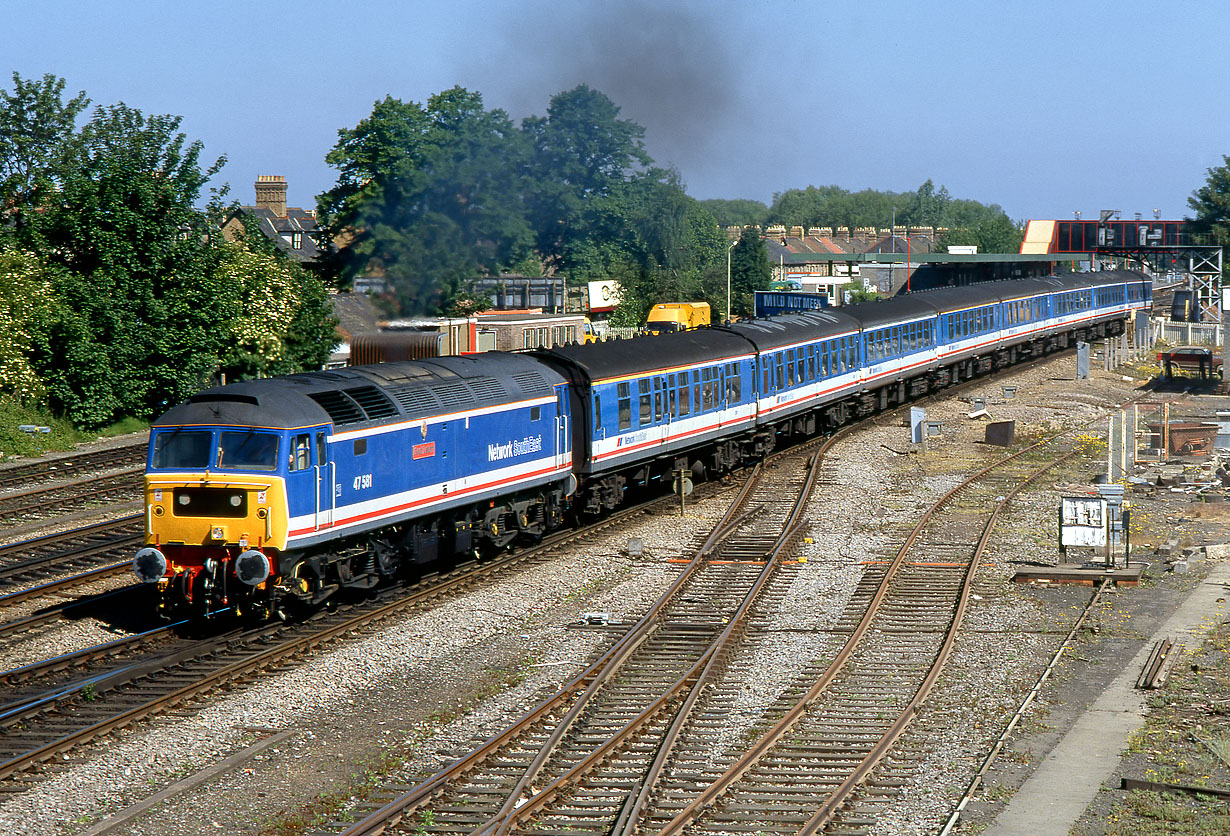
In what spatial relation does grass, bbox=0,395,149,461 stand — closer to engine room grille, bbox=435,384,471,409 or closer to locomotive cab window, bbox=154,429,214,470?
engine room grille, bbox=435,384,471,409

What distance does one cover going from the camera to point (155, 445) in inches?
696

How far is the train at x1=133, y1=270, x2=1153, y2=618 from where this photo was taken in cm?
→ 1725

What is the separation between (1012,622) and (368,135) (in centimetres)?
5374

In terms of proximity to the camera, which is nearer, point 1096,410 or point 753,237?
point 1096,410

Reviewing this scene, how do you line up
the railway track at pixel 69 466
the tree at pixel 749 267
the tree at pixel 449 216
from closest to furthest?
1. the railway track at pixel 69 466
2. the tree at pixel 449 216
3. the tree at pixel 749 267

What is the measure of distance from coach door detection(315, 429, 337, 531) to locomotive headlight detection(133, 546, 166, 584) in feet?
6.77

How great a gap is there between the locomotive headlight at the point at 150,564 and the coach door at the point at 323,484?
6.77 ft

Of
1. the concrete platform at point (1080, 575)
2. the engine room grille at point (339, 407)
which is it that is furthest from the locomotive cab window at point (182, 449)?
the concrete platform at point (1080, 575)

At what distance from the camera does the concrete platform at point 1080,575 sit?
2094 cm

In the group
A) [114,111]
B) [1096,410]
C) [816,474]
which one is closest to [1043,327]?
[1096,410]

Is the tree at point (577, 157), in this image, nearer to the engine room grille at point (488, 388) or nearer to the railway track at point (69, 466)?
the railway track at point (69, 466)

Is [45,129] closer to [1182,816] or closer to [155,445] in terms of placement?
[155,445]

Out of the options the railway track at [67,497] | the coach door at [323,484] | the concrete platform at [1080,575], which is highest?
the coach door at [323,484]

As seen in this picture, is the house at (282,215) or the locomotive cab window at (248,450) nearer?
the locomotive cab window at (248,450)
